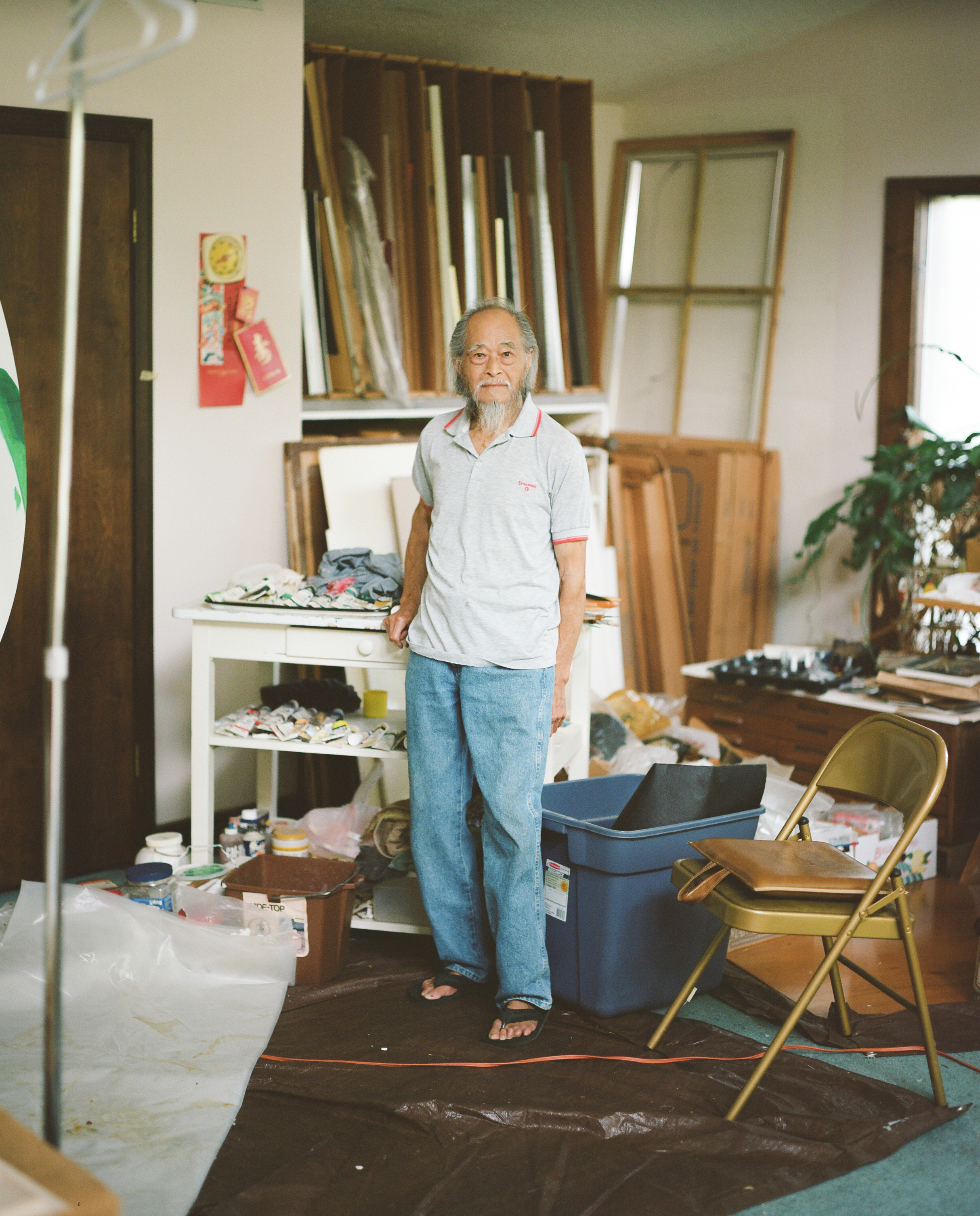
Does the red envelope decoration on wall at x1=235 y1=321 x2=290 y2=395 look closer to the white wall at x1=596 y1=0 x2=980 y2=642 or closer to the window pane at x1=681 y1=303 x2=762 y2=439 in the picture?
the window pane at x1=681 y1=303 x2=762 y2=439

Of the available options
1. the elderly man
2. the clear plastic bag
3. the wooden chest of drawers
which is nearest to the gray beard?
the elderly man

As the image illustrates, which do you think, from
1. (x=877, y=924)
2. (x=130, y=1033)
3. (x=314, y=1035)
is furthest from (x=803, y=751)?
(x=130, y=1033)

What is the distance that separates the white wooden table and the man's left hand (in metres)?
0.31

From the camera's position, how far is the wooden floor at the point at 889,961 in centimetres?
304

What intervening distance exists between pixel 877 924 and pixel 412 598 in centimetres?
135

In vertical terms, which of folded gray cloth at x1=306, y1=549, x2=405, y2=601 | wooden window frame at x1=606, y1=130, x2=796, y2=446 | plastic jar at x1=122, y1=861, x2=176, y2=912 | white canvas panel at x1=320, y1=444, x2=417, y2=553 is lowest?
plastic jar at x1=122, y1=861, x2=176, y2=912

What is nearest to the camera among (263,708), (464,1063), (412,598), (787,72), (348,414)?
(464,1063)

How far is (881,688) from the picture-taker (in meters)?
4.27

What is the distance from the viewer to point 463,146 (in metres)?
4.63

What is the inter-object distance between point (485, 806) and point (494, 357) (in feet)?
3.51

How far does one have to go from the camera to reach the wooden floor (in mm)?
3041

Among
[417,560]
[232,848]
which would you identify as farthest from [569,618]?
[232,848]

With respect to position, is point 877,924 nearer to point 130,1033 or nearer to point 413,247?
point 130,1033

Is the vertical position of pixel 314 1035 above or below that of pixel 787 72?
below
